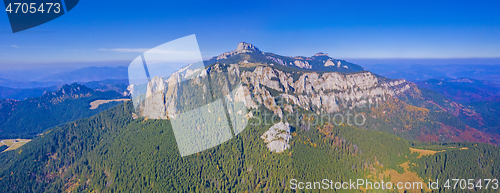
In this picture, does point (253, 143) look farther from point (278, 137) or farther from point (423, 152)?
point (423, 152)

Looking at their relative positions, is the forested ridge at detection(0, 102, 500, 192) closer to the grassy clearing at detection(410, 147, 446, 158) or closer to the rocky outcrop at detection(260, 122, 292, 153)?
the rocky outcrop at detection(260, 122, 292, 153)

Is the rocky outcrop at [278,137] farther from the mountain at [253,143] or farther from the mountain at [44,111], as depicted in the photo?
the mountain at [44,111]

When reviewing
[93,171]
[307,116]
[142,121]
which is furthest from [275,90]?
[93,171]

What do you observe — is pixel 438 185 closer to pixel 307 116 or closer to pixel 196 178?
pixel 307 116

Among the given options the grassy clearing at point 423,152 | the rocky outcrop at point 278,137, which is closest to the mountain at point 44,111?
the rocky outcrop at point 278,137

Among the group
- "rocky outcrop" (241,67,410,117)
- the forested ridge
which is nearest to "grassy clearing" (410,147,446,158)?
the forested ridge

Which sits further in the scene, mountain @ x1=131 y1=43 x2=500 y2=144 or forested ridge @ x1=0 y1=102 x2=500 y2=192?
mountain @ x1=131 y1=43 x2=500 y2=144
